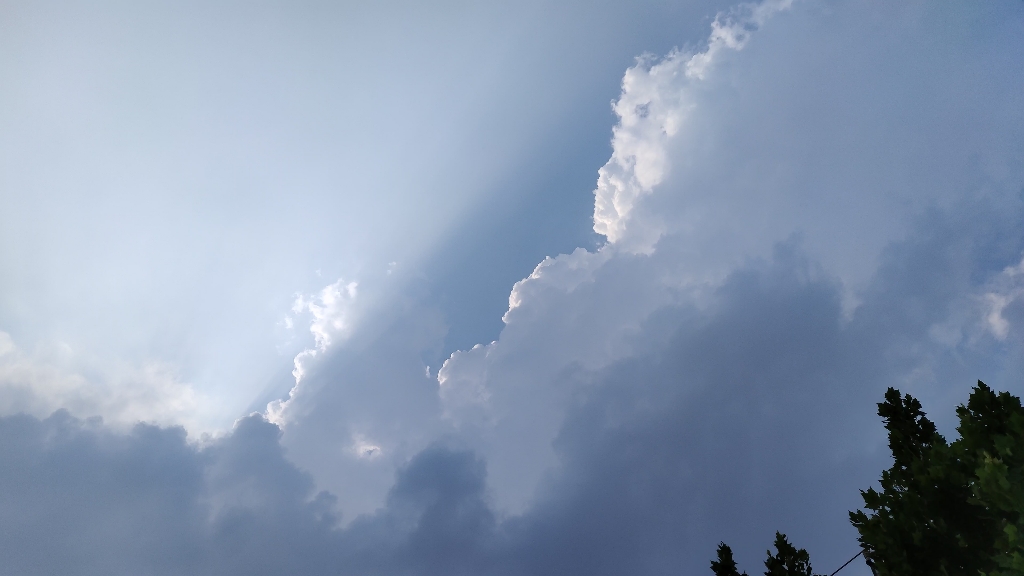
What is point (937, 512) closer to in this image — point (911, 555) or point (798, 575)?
point (911, 555)

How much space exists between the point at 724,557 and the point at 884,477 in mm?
10119

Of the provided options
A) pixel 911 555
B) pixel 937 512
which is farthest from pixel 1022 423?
pixel 911 555

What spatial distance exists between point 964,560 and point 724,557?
37.0ft

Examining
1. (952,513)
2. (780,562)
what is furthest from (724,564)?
(952,513)

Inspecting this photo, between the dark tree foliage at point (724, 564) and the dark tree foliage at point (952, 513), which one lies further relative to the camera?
the dark tree foliage at point (724, 564)

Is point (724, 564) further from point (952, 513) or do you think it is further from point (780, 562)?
point (952, 513)

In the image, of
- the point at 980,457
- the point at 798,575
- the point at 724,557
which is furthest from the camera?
the point at 724,557

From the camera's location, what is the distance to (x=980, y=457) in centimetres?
2052

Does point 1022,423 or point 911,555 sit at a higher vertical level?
point 1022,423

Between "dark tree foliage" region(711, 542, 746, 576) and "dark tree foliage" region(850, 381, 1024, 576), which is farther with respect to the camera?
"dark tree foliage" region(711, 542, 746, 576)

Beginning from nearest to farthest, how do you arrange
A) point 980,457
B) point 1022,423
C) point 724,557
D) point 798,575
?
1. point 1022,423
2. point 980,457
3. point 798,575
4. point 724,557

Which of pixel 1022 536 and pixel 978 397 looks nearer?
pixel 1022 536

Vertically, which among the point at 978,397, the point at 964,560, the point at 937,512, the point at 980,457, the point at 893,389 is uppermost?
the point at 893,389

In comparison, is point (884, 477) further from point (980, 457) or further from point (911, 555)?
point (980, 457)
